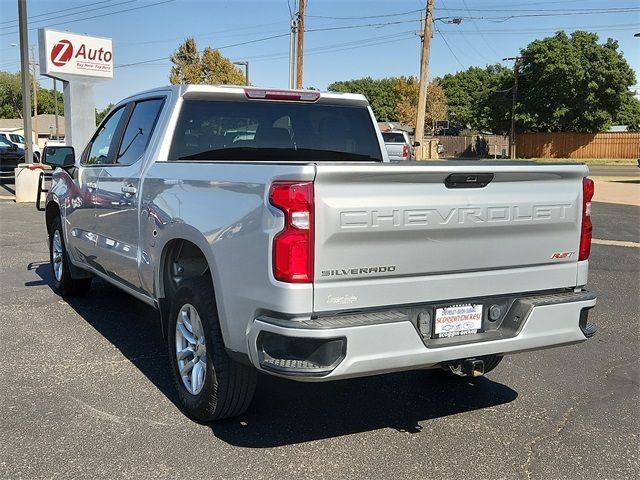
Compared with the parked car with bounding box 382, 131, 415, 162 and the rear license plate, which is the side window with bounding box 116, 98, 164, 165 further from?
the parked car with bounding box 382, 131, 415, 162

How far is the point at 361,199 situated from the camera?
124 inches

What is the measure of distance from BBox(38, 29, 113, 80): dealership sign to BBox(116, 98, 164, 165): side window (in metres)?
15.8

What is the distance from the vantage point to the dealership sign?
63.3 feet

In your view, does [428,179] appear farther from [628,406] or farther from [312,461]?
[628,406]

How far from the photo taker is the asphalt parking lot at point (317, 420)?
3.43 m

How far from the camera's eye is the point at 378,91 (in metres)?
114

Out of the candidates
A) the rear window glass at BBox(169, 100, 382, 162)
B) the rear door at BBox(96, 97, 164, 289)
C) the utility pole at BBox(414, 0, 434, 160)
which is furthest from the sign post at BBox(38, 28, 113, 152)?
the rear window glass at BBox(169, 100, 382, 162)

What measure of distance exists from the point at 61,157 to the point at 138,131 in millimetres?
1779

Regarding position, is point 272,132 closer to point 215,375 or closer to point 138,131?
point 138,131

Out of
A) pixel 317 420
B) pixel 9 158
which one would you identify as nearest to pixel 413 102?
pixel 9 158

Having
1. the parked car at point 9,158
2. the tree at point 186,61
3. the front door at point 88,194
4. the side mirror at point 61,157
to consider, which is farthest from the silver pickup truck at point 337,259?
the tree at point 186,61

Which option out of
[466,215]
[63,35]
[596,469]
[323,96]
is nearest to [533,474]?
[596,469]

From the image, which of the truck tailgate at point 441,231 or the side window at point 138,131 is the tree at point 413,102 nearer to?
the side window at point 138,131

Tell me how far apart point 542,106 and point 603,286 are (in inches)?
1972
